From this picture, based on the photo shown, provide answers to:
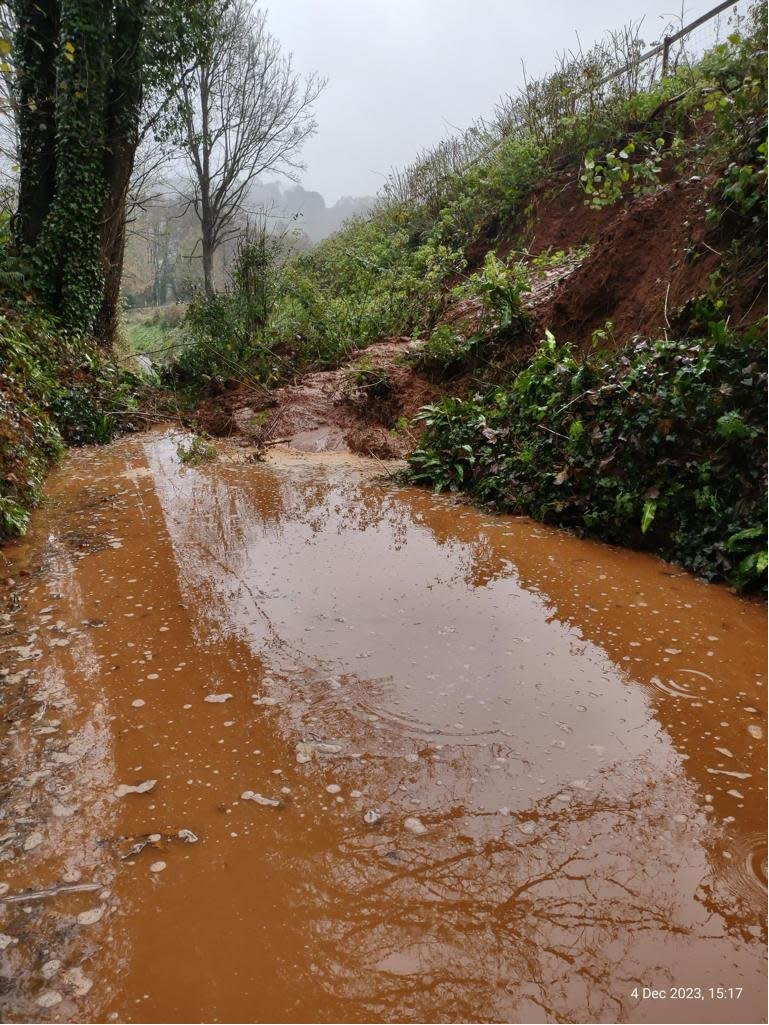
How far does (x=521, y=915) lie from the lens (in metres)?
1.92

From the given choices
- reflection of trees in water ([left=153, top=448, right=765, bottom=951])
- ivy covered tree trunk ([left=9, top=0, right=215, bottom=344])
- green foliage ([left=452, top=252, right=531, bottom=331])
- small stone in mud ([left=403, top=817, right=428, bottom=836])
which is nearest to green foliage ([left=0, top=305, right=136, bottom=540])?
ivy covered tree trunk ([left=9, top=0, right=215, bottom=344])

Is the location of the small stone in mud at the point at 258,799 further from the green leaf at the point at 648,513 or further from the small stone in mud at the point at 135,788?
the green leaf at the point at 648,513

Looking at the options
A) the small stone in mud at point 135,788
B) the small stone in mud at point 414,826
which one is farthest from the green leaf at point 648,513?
the small stone in mud at point 135,788

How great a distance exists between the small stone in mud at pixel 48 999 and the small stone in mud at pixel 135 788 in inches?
29.7

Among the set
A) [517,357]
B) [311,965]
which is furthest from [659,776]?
[517,357]

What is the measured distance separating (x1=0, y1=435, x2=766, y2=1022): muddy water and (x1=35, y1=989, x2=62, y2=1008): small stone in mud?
0.02m

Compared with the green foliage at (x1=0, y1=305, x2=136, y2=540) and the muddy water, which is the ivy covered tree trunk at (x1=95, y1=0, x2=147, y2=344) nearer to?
the green foliage at (x1=0, y1=305, x2=136, y2=540)

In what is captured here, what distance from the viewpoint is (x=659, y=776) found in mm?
2527

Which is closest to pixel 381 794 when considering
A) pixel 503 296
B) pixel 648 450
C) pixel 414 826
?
pixel 414 826

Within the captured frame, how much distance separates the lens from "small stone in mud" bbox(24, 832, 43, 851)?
7.11 ft

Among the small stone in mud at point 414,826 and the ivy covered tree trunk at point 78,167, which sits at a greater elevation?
the ivy covered tree trunk at point 78,167

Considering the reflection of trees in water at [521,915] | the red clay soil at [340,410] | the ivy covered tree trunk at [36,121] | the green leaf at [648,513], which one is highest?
the ivy covered tree trunk at [36,121]

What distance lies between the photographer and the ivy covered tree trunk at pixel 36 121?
34.5 ft

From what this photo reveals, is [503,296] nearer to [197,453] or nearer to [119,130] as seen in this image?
[197,453]
